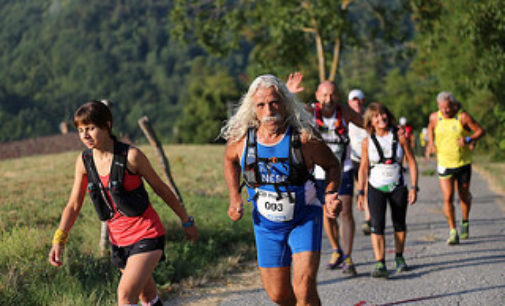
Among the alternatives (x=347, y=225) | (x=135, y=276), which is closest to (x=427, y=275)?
(x=347, y=225)

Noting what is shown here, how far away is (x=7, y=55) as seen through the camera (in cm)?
8575

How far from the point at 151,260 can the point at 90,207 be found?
5.75 m

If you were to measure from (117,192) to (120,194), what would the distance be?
26mm

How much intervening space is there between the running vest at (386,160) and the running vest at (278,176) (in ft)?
8.60

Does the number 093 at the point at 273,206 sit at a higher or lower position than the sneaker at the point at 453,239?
higher

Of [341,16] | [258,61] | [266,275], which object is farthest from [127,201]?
[258,61]

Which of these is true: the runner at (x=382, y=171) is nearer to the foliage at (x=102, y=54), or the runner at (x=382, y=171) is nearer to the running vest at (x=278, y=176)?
the running vest at (x=278, y=176)

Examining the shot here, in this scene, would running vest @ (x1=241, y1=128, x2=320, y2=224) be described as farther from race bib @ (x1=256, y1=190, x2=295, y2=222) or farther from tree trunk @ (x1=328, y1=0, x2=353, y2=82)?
tree trunk @ (x1=328, y1=0, x2=353, y2=82)

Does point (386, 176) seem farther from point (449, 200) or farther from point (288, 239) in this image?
point (288, 239)

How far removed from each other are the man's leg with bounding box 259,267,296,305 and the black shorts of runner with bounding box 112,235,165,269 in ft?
2.48

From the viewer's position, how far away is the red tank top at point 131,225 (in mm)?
4389

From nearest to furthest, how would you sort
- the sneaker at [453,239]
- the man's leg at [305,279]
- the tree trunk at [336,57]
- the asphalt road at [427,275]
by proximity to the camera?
1. the man's leg at [305,279]
2. the asphalt road at [427,275]
3. the sneaker at [453,239]
4. the tree trunk at [336,57]

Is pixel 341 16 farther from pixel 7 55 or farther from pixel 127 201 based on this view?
pixel 7 55

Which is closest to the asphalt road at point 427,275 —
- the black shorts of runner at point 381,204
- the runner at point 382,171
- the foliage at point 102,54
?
the runner at point 382,171
